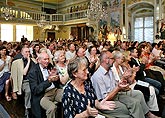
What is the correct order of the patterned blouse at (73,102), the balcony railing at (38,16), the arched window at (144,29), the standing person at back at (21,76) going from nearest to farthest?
the patterned blouse at (73,102) → the standing person at back at (21,76) → the arched window at (144,29) → the balcony railing at (38,16)

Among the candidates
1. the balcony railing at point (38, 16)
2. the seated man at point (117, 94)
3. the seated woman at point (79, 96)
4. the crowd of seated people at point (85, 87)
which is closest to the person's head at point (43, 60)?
the crowd of seated people at point (85, 87)

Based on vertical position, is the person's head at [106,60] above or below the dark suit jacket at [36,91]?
above

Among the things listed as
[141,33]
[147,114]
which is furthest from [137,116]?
[141,33]

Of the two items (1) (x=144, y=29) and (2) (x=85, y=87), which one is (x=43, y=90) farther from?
(1) (x=144, y=29)

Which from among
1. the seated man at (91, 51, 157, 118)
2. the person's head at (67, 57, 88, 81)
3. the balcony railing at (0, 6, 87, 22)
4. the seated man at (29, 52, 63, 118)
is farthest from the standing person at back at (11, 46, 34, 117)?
the balcony railing at (0, 6, 87, 22)

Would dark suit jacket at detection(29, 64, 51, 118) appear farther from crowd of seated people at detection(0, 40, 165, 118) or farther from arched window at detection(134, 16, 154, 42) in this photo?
arched window at detection(134, 16, 154, 42)

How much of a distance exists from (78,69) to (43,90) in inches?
36.8

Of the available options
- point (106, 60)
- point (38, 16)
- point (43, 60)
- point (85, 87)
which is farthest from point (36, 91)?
point (38, 16)

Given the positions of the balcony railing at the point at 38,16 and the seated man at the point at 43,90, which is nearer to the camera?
the seated man at the point at 43,90

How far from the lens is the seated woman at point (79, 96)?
2.33m

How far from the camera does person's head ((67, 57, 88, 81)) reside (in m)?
2.47

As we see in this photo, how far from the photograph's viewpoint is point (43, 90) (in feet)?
10.5

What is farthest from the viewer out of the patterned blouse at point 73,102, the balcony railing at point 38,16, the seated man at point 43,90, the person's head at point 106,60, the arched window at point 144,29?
the balcony railing at point 38,16

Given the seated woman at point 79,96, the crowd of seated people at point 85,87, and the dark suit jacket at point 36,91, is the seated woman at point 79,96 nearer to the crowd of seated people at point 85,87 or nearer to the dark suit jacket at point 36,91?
the crowd of seated people at point 85,87
